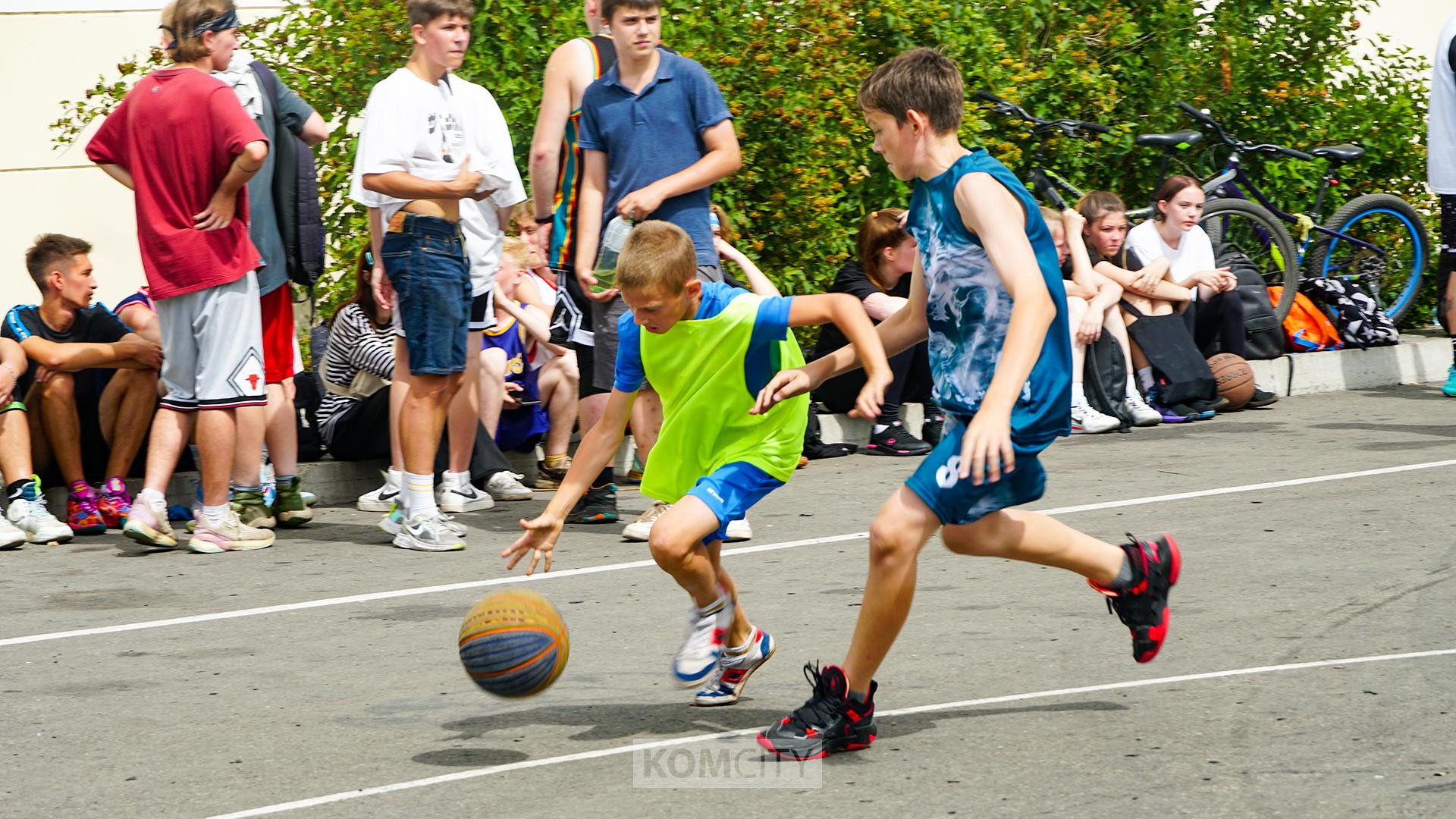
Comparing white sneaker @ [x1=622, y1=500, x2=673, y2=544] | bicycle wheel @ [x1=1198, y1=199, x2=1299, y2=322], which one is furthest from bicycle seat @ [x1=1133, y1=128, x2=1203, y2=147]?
white sneaker @ [x1=622, y1=500, x2=673, y2=544]

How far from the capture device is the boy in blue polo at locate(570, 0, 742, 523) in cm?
758

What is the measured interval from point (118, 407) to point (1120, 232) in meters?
5.89

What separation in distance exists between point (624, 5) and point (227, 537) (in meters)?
2.84

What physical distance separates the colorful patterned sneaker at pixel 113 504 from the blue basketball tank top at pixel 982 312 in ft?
15.7

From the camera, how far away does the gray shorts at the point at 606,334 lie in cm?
773

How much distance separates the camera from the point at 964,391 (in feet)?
15.5

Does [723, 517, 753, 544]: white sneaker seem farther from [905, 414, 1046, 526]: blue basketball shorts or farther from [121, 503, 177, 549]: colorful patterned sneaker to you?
[905, 414, 1046, 526]: blue basketball shorts

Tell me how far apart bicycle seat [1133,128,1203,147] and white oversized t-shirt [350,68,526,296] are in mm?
5450

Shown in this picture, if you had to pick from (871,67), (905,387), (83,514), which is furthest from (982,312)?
(871,67)

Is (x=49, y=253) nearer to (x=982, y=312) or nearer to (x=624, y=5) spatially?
(x=624, y=5)

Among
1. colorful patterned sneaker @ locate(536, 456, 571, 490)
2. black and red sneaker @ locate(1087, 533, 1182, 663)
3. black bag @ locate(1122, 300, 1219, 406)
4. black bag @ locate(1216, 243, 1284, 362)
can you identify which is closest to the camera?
black and red sneaker @ locate(1087, 533, 1182, 663)

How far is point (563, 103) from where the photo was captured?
7977mm

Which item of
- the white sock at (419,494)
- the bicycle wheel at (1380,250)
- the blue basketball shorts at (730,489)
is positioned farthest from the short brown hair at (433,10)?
the bicycle wheel at (1380,250)

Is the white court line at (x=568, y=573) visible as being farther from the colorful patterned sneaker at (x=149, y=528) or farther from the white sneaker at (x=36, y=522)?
the white sneaker at (x=36, y=522)
